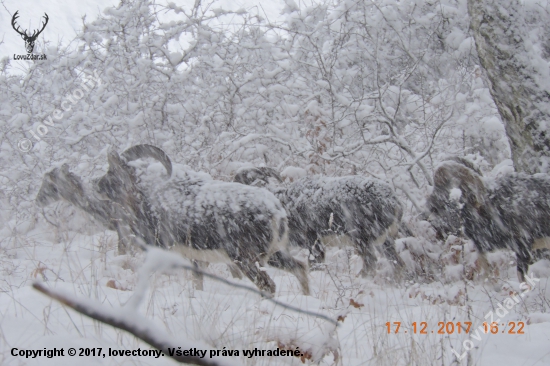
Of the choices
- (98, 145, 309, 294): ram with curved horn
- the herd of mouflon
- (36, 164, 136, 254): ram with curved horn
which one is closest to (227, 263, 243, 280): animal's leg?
the herd of mouflon

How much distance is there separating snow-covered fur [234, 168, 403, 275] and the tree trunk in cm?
151

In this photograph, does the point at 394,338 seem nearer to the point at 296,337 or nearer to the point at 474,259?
the point at 296,337

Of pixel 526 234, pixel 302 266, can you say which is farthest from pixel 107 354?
pixel 526 234

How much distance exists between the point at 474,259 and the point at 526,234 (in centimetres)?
54

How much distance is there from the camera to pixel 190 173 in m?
4.94

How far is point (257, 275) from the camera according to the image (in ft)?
13.0

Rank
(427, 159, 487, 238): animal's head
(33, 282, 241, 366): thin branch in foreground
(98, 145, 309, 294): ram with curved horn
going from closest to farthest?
(33, 282, 241, 366): thin branch in foreground < (98, 145, 309, 294): ram with curved horn < (427, 159, 487, 238): animal's head

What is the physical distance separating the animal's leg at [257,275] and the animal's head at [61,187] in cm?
431

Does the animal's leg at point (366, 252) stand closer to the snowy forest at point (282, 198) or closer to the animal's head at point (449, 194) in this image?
the snowy forest at point (282, 198)

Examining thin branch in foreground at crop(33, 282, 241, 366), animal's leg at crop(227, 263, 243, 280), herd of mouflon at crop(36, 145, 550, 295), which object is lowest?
thin branch in foreground at crop(33, 282, 241, 366)

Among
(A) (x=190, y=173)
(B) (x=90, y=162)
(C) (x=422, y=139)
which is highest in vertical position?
(B) (x=90, y=162)

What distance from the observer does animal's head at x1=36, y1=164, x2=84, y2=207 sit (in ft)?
24.0
